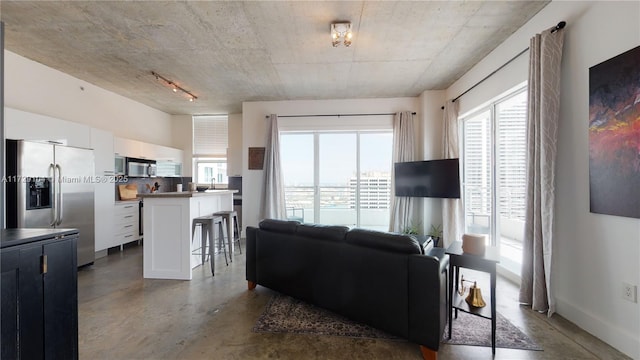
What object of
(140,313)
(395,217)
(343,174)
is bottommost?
(140,313)

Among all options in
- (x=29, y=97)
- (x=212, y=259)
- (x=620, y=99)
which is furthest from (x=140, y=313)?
(x=620, y=99)

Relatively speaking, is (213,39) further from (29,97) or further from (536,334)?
(536,334)

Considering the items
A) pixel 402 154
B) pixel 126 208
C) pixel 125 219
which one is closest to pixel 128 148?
pixel 126 208

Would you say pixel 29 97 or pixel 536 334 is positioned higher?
pixel 29 97

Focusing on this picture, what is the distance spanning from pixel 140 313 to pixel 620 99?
423 cm

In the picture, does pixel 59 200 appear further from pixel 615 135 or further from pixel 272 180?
pixel 615 135

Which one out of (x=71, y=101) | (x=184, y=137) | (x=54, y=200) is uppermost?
(x=71, y=101)

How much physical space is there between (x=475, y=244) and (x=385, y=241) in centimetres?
65

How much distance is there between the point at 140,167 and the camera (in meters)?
4.98

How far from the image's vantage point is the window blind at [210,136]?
6387 millimetres

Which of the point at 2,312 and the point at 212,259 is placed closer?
the point at 2,312

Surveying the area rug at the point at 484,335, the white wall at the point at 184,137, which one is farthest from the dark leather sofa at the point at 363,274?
the white wall at the point at 184,137

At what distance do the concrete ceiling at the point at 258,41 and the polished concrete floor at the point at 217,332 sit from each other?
2863 mm

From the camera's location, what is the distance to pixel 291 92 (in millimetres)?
4875
